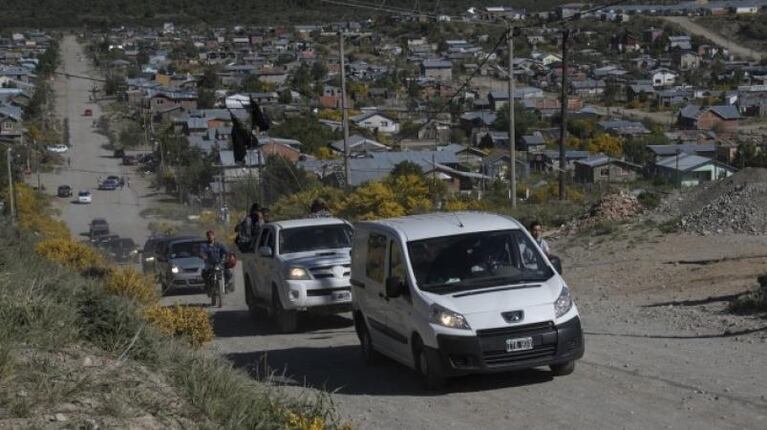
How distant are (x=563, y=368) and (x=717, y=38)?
134 m

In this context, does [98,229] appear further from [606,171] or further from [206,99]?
[206,99]

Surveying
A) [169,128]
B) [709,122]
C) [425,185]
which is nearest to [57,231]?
[425,185]

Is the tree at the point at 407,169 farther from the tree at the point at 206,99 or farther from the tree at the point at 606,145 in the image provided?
the tree at the point at 206,99

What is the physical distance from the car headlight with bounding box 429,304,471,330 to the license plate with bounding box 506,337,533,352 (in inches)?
15.3

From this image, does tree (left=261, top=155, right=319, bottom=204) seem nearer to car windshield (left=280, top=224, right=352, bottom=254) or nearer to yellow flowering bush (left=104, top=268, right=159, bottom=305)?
car windshield (left=280, top=224, right=352, bottom=254)

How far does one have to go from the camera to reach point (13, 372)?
762 centimetres

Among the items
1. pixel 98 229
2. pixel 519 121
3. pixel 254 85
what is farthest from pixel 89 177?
pixel 254 85

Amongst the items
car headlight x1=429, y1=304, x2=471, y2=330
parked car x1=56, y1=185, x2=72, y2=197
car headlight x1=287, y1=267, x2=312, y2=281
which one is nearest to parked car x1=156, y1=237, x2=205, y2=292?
car headlight x1=287, y1=267, x2=312, y2=281

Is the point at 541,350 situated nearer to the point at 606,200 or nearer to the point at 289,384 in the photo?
the point at 289,384

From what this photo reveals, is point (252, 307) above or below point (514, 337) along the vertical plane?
below

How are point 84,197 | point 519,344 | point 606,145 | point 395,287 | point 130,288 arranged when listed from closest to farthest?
point 519,344 < point 395,287 < point 130,288 < point 84,197 < point 606,145

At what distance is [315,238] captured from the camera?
1814 cm

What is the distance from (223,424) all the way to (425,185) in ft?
108

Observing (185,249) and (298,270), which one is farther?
(185,249)
